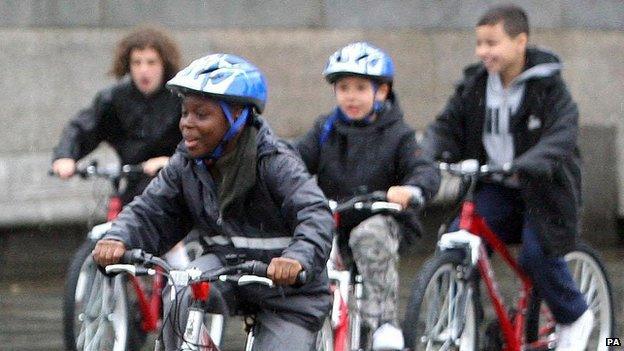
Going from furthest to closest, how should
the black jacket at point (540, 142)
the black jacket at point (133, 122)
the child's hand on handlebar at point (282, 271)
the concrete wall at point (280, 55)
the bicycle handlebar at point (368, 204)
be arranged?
the concrete wall at point (280, 55) → the black jacket at point (133, 122) → the black jacket at point (540, 142) → the bicycle handlebar at point (368, 204) → the child's hand on handlebar at point (282, 271)

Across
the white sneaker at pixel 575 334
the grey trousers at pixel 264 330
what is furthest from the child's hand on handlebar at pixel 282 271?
the white sneaker at pixel 575 334

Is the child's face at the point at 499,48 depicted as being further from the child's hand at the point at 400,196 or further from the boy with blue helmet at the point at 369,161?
the child's hand at the point at 400,196

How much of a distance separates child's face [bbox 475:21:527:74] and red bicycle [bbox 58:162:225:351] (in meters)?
1.86

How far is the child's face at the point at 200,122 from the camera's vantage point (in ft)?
16.9

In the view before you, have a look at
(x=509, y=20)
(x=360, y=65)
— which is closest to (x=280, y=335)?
(x=360, y=65)

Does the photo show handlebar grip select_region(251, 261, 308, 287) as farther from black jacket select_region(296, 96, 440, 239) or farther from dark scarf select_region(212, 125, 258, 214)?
black jacket select_region(296, 96, 440, 239)

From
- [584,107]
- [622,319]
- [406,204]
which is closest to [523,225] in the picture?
[406,204]

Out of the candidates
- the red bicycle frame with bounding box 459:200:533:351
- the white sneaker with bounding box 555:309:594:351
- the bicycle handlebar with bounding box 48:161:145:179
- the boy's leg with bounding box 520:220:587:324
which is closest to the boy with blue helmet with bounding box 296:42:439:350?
the red bicycle frame with bounding box 459:200:533:351

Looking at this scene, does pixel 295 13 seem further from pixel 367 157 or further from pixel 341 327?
pixel 341 327

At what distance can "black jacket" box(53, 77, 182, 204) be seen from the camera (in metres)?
8.17

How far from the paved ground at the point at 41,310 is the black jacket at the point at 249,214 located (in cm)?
299

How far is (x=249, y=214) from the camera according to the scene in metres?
5.34

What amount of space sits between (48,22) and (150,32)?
3.46 meters

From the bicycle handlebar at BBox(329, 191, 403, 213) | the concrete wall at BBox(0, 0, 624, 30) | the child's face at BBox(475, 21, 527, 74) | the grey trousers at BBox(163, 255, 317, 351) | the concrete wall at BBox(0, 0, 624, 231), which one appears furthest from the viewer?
the concrete wall at BBox(0, 0, 624, 30)
